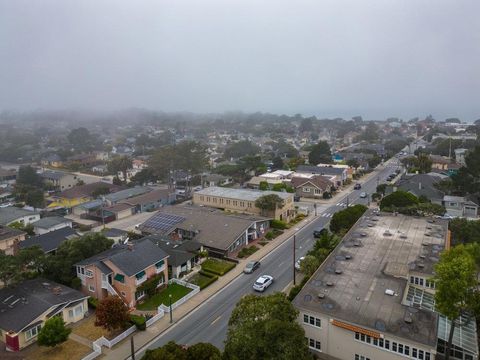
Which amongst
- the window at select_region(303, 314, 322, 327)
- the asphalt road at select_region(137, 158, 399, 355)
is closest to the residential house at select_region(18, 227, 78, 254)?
the asphalt road at select_region(137, 158, 399, 355)

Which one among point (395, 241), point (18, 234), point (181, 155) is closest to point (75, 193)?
point (181, 155)

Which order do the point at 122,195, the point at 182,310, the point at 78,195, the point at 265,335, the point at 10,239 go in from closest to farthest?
the point at 265,335, the point at 182,310, the point at 10,239, the point at 122,195, the point at 78,195

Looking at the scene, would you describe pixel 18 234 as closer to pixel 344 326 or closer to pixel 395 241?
pixel 344 326

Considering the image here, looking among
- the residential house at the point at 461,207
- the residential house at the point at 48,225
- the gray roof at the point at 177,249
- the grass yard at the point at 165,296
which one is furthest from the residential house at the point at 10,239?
the residential house at the point at 461,207

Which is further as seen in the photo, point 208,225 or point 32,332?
point 208,225

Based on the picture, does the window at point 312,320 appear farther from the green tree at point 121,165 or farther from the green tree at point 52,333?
the green tree at point 121,165

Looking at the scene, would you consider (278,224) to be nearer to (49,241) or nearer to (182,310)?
(182,310)

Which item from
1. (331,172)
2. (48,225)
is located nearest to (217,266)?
(48,225)
